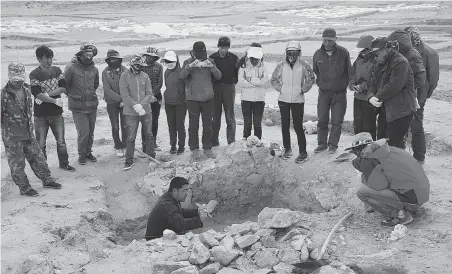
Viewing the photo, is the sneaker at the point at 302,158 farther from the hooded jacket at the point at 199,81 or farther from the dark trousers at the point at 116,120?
the dark trousers at the point at 116,120

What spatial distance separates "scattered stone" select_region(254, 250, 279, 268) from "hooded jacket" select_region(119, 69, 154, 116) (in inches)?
140

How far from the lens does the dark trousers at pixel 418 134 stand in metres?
6.98

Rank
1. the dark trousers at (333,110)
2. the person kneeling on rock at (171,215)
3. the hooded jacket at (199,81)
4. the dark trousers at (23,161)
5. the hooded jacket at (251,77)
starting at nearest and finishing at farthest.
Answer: the person kneeling on rock at (171,215), the dark trousers at (23,161), the dark trousers at (333,110), the hooded jacket at (199,81), the hooded jacket at (251,77)

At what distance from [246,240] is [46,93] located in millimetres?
3965

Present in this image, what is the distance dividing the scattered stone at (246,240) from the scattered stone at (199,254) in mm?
342

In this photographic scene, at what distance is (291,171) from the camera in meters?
7.67

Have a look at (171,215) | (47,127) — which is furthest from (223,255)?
(47,127)

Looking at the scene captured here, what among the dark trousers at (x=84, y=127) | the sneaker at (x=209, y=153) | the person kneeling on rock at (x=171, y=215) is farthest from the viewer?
the sneaker at (x=209, y=153)

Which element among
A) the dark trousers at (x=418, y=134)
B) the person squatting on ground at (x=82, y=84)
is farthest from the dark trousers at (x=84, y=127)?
the dark trousers at (x=418, y=134)

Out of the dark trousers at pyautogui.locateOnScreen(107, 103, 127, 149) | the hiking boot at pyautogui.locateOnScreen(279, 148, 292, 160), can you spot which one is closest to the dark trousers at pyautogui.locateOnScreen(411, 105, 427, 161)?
the hiking boot at pyautogui.locateOnScreen(279, 148, 292, 160)

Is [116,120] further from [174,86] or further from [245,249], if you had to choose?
[245,249]

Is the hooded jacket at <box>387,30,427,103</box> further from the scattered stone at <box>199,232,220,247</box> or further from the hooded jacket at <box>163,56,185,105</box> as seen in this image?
the scattered stone at <box>199,232,220,247</box>

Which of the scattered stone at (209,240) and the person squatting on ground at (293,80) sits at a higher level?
the person squatting on ground at (293,80)

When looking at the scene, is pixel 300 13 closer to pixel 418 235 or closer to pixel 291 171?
pixel 291 171
